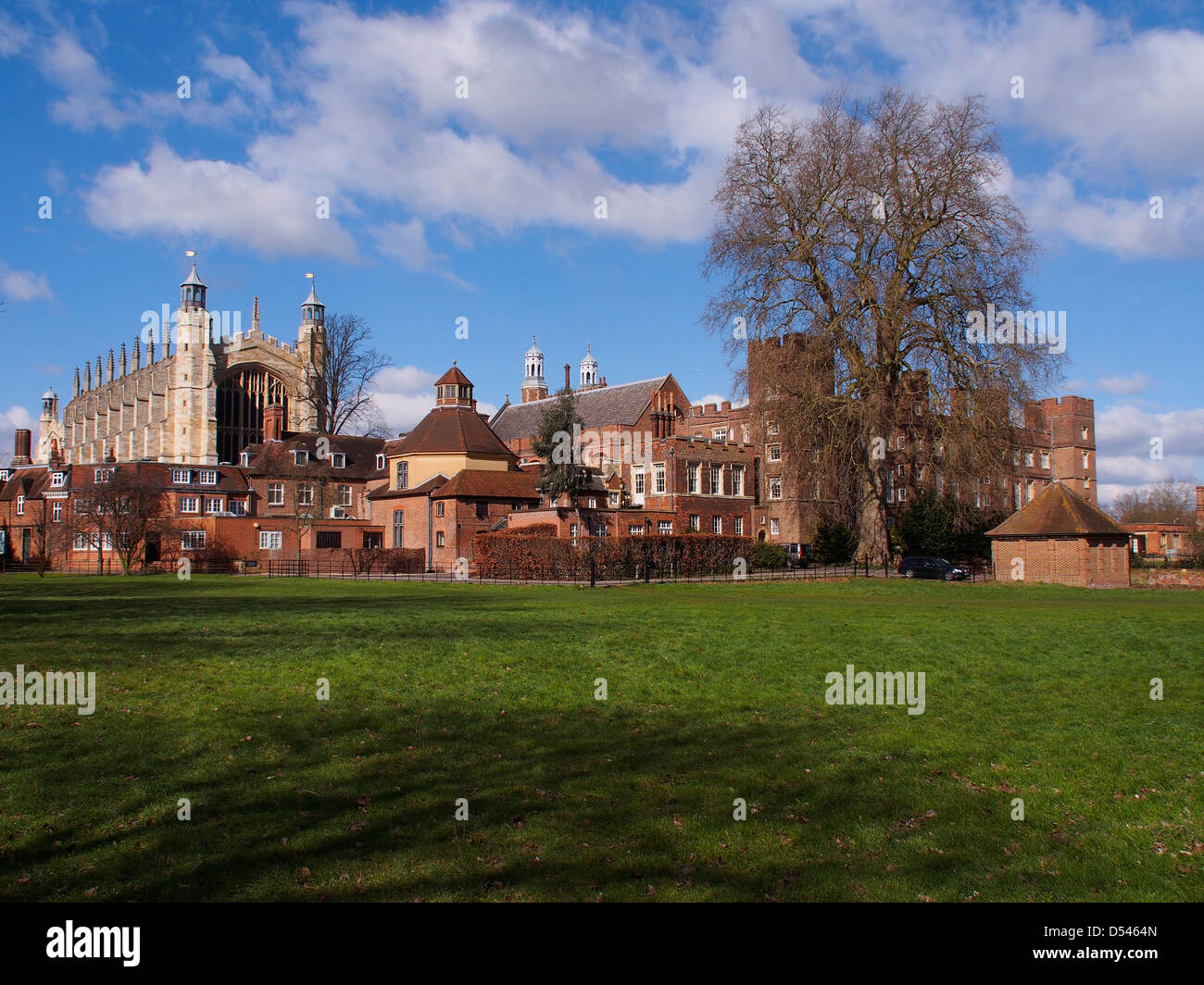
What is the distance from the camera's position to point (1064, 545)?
36.5 metres

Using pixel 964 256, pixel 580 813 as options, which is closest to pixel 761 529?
pixel 964 256

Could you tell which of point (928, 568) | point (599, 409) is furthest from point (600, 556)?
point (599, 409)

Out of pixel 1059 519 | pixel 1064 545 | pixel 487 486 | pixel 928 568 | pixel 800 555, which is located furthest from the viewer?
pixel 800 555

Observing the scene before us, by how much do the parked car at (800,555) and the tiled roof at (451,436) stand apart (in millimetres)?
19791

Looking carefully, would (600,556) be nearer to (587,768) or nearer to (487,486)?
(487,486)

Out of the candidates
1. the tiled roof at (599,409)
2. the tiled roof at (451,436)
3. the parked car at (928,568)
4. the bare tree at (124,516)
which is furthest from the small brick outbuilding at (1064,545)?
the bare tree at (124,516)

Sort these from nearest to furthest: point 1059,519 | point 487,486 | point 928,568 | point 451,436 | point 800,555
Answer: point 1059,519 → point 928,568 → point 487,486 → point 800,555 → point 451,436

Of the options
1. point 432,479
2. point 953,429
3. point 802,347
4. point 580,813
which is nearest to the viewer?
point 580,813

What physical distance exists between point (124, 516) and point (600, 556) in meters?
29.0

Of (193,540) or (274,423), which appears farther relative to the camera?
(274,423)

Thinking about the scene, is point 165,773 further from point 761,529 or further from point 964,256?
point 761,529

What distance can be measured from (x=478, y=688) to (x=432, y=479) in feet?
153

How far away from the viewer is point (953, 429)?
125ft
